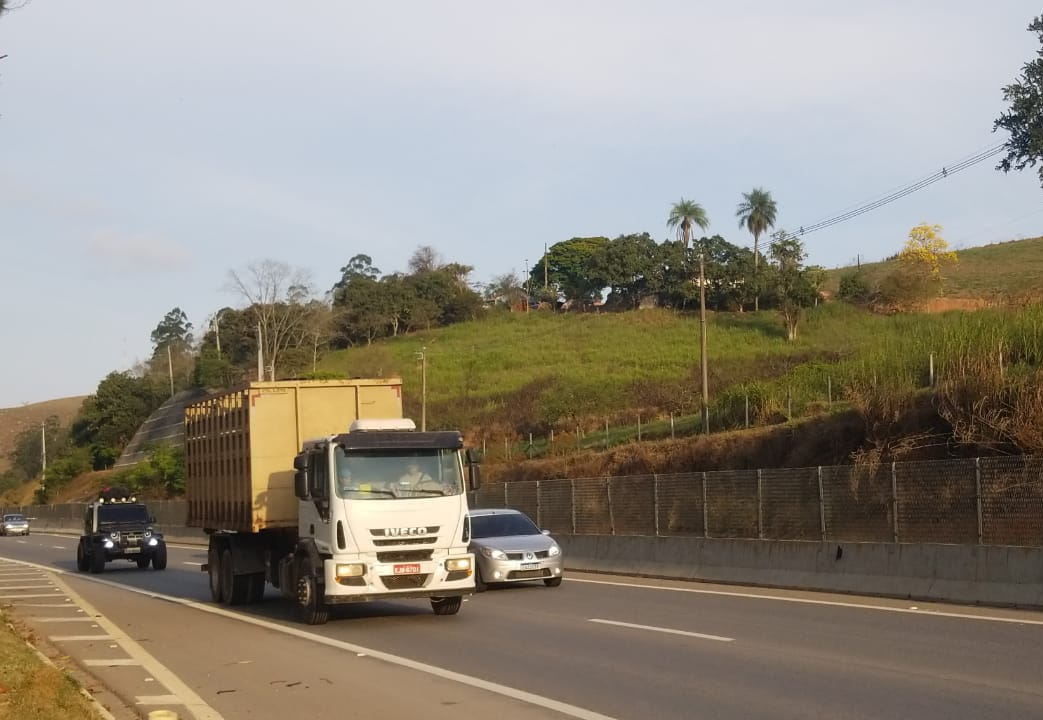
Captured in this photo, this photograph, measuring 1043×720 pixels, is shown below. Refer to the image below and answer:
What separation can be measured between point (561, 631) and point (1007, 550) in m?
6.50

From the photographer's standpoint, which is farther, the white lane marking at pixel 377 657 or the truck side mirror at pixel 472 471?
the truck side mirror at pixel 472 471

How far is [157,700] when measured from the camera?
1111cm

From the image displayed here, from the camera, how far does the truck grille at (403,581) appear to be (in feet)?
51.7

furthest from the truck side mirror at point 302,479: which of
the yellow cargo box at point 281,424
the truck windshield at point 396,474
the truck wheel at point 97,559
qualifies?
the truck wheel at point 97,559

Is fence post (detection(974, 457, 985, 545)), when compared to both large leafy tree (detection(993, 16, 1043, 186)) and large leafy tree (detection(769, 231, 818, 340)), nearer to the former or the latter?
large leafy tree (detection(993, 16, 1043, 186))

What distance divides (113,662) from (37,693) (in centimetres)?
454

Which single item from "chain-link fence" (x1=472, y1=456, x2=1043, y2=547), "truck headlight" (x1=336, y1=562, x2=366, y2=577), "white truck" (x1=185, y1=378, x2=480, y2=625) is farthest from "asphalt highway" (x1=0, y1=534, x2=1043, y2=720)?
"chain-link fence" (x1=472, y1=456, x2=1043, y2=547)

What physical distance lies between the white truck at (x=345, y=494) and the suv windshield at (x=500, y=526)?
14.6ft

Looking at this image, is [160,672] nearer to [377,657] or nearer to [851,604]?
[377,657]

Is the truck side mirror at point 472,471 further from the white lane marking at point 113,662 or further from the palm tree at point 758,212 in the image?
the palm tree at point 758,212

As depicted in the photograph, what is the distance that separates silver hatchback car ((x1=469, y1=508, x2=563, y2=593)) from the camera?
70.0 feet

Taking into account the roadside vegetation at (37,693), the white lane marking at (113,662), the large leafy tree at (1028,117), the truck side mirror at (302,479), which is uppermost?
the large leafy tree at (1028,117)

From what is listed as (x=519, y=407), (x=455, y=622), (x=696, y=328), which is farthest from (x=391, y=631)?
(x=696, y=328)

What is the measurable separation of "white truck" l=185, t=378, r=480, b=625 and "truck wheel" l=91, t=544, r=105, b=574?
1595cm
